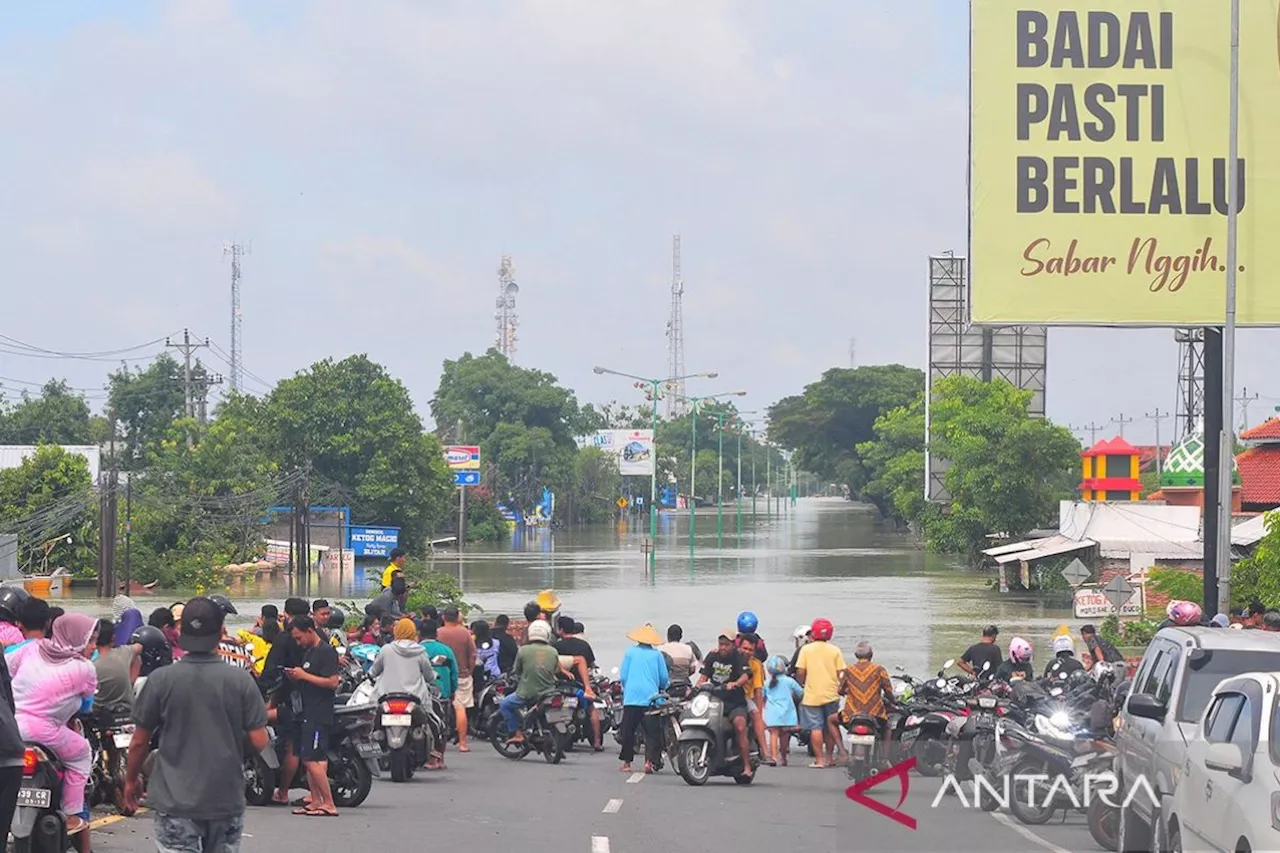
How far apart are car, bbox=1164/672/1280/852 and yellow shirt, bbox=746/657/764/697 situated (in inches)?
293

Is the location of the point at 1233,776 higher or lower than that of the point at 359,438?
lower

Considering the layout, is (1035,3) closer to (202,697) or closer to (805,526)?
(202,697)

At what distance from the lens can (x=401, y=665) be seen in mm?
15859

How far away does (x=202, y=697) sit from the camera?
7.66m

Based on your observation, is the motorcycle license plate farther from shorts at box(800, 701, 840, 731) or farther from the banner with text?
the banner with text

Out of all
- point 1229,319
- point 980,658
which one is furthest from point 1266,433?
point 980,658

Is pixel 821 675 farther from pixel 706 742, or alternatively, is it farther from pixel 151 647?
pixel 151 647

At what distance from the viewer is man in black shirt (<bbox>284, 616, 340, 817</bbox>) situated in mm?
13070

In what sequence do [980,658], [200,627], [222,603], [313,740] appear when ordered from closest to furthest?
[200,627] < [222,603] < [313,740] < [980,658]

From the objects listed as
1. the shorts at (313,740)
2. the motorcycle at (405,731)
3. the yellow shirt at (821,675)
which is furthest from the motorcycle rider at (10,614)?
the yellow shirt at (821,675)

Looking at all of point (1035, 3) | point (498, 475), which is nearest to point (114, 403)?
point (498, 475)

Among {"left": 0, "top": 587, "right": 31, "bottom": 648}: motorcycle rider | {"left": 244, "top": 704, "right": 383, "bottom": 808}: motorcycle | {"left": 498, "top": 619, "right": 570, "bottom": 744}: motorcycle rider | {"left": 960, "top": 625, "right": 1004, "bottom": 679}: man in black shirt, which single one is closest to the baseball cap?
{"left": 0, "top": 587, "right": 31, "bottom": 648}: motorcycle rider

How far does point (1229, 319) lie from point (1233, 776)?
1603 centimetres

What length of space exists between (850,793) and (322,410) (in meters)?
67.8
